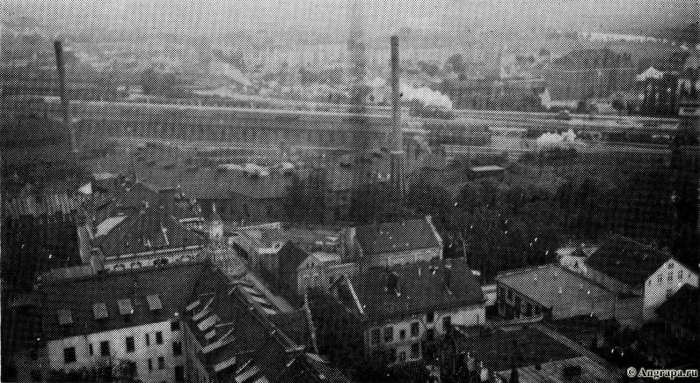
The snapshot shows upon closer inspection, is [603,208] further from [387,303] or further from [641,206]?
[387,303]

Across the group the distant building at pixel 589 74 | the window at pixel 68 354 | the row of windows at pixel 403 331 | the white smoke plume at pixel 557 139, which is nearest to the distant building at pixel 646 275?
the row of windows at pixel 403 331

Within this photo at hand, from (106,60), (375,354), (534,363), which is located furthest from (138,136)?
(534,363)

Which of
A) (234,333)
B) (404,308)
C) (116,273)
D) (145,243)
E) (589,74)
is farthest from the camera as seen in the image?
(589,74)

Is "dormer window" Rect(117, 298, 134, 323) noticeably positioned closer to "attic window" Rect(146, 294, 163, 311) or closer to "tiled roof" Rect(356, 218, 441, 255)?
"attic window" Rect(146, 294, 163, 311)

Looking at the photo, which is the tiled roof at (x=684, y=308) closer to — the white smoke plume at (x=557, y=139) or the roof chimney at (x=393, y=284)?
the roof chimney at (x=393, y=284)

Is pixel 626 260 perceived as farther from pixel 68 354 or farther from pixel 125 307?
pixel 68 354

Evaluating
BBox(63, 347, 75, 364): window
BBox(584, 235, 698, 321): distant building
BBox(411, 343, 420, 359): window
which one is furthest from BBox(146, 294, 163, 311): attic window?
BBox(584, 235, 698, 321): distant building

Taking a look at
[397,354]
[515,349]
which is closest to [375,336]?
[397,354]
